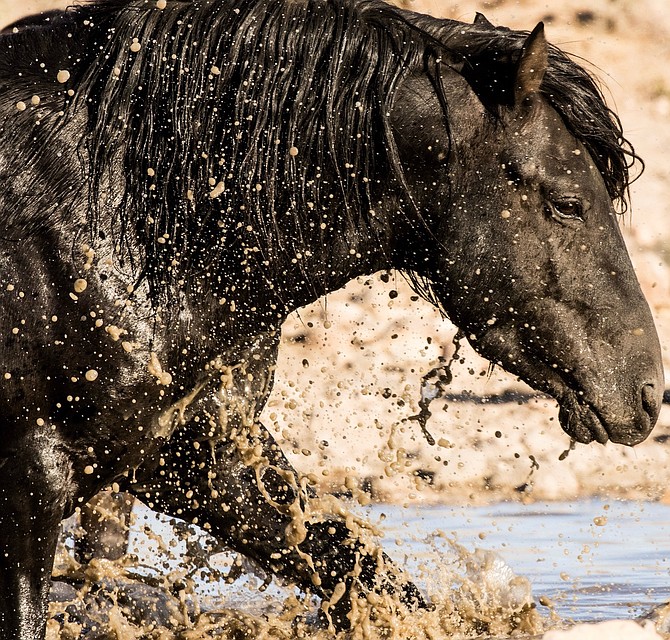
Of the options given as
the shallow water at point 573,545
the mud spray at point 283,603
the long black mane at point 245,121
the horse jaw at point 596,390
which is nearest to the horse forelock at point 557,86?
the long black mane at point 245,121

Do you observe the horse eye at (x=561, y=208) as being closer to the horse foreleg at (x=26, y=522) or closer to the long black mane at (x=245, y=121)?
the long black mane at (x=245, y=121)

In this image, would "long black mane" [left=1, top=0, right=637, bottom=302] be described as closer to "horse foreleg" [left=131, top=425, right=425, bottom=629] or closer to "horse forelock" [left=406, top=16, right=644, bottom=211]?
"horse forelock" [left=406, top=16, right=644, bottom=211]

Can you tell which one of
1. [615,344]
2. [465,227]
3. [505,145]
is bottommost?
[615,344]

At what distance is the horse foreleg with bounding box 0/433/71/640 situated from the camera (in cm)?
324

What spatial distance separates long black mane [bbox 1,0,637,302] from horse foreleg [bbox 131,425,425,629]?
83 centimetres

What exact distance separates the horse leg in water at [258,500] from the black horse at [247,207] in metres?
0.42

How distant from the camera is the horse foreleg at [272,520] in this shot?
389 cm

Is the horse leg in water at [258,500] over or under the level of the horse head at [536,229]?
under

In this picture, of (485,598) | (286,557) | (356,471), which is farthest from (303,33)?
(356,471)

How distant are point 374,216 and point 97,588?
6.11 ft

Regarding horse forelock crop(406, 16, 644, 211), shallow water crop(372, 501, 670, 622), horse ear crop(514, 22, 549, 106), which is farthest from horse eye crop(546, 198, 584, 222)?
shallow water crop(372, 501, 670, 622)

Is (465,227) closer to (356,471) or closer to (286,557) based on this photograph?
(286,557)

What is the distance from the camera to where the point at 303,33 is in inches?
131

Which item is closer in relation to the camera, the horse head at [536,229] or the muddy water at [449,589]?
the horse head at [536,229]
